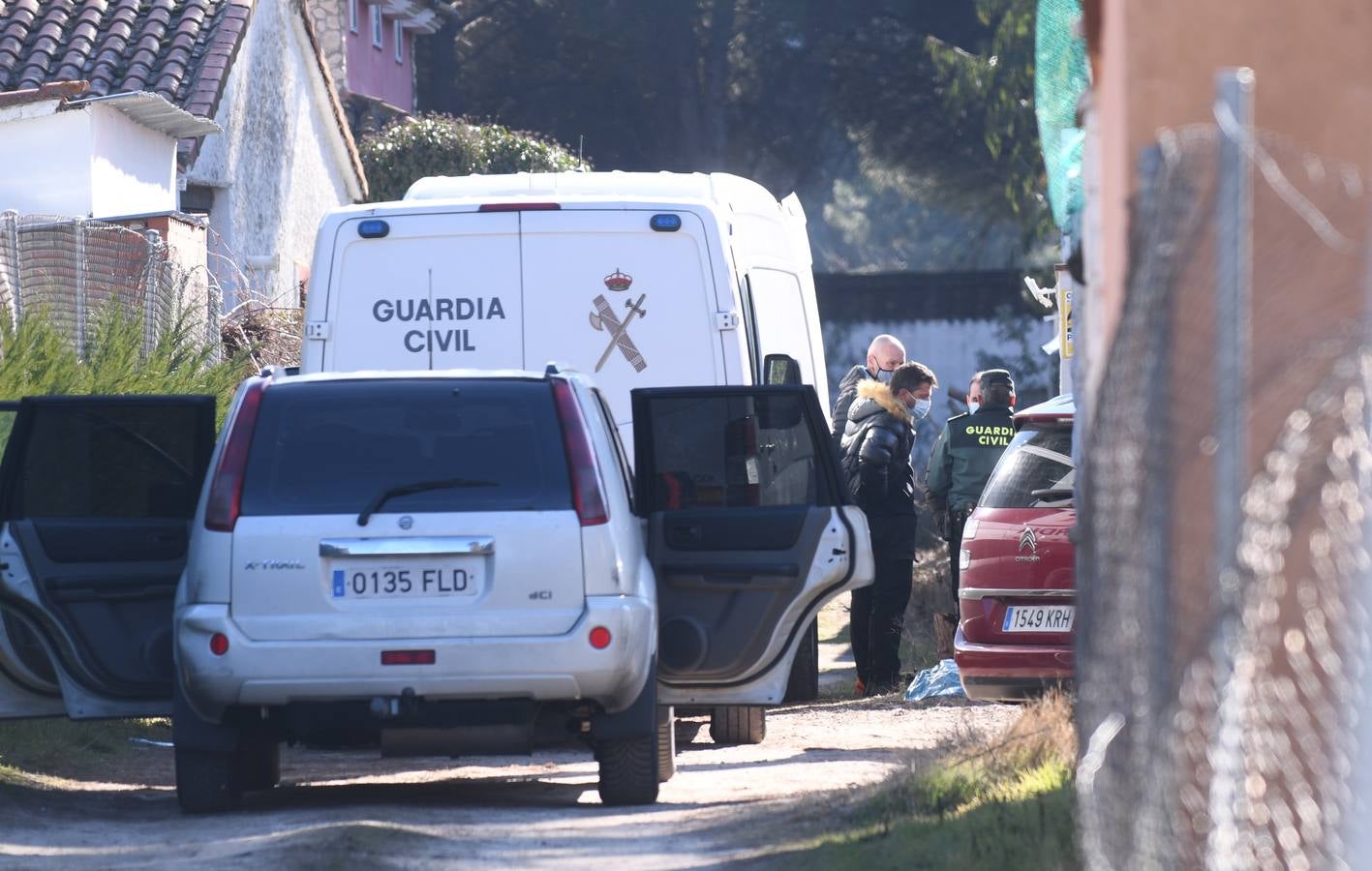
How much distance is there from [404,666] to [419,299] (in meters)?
2.78

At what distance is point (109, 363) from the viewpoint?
1306cm

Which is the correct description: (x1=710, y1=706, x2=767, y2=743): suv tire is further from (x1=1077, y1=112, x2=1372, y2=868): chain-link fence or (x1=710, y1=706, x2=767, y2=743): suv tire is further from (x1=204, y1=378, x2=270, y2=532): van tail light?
(x1=1077, y1=112, x2=1372, y2=868): chain-link fence

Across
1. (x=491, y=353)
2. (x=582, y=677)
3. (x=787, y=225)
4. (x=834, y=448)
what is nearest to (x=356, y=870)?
(x=582, y=677)

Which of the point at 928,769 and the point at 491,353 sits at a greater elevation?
the point at 491,353

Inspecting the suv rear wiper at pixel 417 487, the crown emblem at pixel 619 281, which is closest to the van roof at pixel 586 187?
the crown emblem at pixel 619 281

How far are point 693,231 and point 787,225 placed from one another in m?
3.20

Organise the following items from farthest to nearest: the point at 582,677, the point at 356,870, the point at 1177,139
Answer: the point at 582,677 → the point at 356,870 → the point at 1177,139

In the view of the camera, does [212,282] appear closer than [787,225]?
No

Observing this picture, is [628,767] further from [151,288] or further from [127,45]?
[127,45]

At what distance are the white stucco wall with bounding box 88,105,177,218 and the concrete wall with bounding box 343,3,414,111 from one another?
59.1ft

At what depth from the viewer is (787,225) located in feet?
43.4

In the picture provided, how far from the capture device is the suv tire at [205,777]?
817 cm

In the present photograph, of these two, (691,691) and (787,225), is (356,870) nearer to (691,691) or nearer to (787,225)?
(691,691)

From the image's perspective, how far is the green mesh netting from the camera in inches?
334
